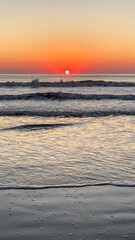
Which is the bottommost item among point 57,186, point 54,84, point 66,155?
point 66,155

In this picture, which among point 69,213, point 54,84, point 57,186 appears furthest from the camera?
point 54,84

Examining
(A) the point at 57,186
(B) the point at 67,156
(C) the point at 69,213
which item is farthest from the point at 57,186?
(B) the point at 67,156

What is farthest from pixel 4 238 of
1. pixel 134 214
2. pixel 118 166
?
pixel 118 166

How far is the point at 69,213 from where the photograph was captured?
160 inches

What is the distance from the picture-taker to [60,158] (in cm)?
700

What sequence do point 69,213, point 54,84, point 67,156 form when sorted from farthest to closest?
point 54,84, point 67,156, point 69,213

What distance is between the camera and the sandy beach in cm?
353

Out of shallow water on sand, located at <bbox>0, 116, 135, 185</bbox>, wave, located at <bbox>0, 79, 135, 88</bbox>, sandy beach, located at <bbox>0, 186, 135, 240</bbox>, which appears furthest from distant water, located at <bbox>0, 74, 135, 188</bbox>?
wave, located at <bbox>0, 79, 135, 88</bbox>

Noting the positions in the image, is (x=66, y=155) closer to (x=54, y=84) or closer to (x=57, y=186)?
(x=57, y=186)

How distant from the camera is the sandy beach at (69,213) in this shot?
11.6 ft

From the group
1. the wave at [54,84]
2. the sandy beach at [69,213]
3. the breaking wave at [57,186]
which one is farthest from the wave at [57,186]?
the wave at [54,84]

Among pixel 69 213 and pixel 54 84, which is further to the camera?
pixel 54 84

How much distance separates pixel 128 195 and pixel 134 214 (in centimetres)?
74

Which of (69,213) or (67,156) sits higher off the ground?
(69,213)
